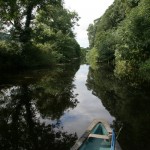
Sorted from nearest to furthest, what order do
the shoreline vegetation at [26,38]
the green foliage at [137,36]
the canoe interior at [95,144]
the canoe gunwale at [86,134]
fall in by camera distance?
the canoe gunwale at [86,134], the canoe interior at [95,144], the green foliage at [137,36], the shoreline vegetation at [26,38]

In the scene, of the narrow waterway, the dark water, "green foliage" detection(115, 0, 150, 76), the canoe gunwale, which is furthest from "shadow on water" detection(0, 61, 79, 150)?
"green foliage" detection(115, 0, 150, 76)

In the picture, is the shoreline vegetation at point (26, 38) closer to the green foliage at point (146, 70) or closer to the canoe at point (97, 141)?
the green foliage at point (146, 70)

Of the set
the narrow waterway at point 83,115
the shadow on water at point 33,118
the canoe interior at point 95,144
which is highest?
the canoe interior at point 95,144

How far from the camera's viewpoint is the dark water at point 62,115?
10242 mm

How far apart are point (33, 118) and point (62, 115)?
1.76 meters

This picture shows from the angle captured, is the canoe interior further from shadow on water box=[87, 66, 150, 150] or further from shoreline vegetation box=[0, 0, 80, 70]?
shoreline vegetation box=[0, 0, 80, 70]

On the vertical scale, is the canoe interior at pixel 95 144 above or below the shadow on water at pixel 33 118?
above

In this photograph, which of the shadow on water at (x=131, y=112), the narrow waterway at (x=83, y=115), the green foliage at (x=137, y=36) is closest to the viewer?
the shadow on water at (x=131, y=112)

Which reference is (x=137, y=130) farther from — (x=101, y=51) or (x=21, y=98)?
(x=101, y=51)

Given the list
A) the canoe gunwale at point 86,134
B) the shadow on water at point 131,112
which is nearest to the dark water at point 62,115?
the shadow on water at point 131,112

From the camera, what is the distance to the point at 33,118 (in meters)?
13.5

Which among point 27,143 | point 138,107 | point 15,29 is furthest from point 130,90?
point 15,29

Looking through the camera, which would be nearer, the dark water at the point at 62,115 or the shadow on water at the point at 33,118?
the shadow on water at the point at 33,118

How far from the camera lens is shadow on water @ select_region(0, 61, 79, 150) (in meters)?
A: 10.0
